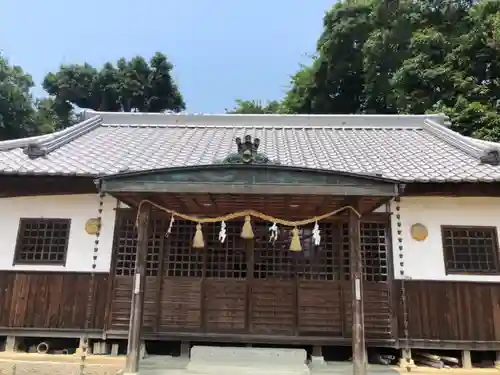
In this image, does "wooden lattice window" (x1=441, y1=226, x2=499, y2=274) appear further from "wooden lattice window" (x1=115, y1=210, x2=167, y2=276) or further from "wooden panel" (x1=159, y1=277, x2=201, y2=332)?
"wooden lattice window" (x1=115, y1=210, x2=167, y2=276)

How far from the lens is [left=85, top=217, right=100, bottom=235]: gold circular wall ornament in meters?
9.12

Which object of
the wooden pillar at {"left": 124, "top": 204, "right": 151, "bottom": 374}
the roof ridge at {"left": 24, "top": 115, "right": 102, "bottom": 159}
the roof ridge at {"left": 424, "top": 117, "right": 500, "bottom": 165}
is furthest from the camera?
the roof ridge at {"left": 24, "top": 115, "right": 102, "bottom": 159}

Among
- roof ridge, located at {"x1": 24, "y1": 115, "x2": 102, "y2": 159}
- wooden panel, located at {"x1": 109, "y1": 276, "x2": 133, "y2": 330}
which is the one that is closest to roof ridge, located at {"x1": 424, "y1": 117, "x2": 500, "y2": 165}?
wooden panel, located at {"x1": 109, "y1": 276, "x2": 133, "y2": 330}

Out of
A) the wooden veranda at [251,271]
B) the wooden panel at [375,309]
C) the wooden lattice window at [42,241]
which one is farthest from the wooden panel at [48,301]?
the wooden panel at [375,309]

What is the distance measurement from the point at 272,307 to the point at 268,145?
501 cm

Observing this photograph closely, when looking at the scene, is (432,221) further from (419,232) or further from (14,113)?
(14,113)

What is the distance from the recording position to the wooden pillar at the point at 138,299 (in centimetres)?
721

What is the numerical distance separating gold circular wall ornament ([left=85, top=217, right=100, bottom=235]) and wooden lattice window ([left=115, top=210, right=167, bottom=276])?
0.45 meters

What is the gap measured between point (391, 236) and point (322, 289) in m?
1.85

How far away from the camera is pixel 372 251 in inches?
354

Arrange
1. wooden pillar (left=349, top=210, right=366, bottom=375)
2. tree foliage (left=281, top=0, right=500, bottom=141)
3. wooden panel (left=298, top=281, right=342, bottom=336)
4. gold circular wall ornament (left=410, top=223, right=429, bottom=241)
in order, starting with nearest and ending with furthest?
1. wooden pillar (left=349, top=210, right=366, bottom=375)
2. wooden panel (left=298, top=281, right=342, bottom=336)
3. gold circular wall ornament (left=410, top=223, right=429, bottom=241)
4. tree foliage (left=281, top=0, right=500, bottom=141)

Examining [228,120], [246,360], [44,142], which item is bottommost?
[246,360]

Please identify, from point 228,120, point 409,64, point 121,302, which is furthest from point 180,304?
point 409,64

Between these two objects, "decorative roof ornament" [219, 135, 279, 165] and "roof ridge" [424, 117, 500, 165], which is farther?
"roof ridge" [424, 117, 500, 165]
